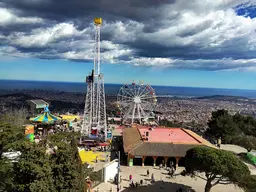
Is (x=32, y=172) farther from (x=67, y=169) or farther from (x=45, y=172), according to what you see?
(x=67, y=169)

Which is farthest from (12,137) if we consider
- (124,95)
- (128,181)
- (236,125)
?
(236,125)

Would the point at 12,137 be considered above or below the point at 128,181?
above

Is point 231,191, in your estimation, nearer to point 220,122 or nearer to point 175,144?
point 175,144

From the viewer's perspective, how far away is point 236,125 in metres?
42.7

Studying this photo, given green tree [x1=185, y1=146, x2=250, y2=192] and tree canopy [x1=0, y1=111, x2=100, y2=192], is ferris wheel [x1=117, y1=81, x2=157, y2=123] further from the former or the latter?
tree canopy [x1=0, y1=111, x2=100, y2=192]

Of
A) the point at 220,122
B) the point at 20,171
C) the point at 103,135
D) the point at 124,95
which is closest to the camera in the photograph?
the point at 20,171

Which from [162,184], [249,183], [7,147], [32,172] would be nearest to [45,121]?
[7,147]

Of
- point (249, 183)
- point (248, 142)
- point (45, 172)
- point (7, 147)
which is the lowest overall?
point (248, 142)

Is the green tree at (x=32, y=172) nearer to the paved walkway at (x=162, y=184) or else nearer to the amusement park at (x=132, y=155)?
the amusement park at (x=132, y=155)

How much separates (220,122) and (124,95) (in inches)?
688

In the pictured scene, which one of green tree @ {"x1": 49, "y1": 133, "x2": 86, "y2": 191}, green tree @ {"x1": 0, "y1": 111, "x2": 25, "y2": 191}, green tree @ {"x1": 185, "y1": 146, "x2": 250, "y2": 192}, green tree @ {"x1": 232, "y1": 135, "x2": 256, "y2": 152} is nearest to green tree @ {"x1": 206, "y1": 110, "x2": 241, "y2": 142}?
green tree @ {"x1": 232, "y1": 135, "x2": 256, "y2": 152}

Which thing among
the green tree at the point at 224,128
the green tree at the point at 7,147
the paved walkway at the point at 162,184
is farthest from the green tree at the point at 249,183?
the green tree at the point at 224,128

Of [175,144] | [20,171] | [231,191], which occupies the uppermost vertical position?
[20,171]

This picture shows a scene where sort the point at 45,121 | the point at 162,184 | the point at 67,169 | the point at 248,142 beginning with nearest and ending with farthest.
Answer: the point at 67,169
the point at 162,184
the point at 248,142
the point at 45,121
